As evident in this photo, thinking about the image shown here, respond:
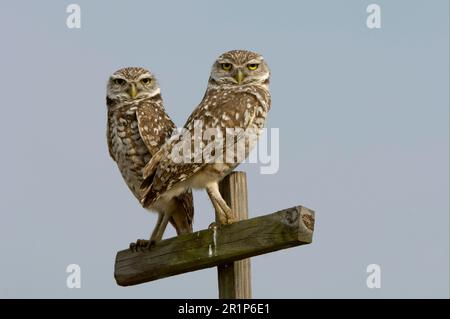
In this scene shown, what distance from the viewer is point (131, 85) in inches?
333

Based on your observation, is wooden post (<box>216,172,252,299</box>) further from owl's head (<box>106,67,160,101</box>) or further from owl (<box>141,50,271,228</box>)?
owl's head (<box>106,67,160,101</box>)

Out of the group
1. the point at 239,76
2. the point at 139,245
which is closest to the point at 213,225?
the point at 139,245

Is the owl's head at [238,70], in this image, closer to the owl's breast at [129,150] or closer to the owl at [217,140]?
the owl at [217,140]

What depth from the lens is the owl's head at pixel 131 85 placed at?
333 inches

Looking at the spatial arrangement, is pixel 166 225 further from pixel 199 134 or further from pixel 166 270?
pixel 166 270

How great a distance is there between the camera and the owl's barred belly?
7.75m

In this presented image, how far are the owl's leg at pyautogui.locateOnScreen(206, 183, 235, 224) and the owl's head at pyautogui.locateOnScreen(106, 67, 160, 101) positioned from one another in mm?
2010

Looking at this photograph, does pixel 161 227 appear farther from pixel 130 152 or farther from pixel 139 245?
pixel 139 245

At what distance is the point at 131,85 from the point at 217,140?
1.82m

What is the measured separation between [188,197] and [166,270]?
75.2 inches

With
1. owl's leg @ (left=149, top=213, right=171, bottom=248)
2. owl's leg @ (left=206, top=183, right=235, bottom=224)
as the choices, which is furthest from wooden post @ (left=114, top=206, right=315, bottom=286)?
owl's leg @ (left=149, top=213, right=171, bottom=248)

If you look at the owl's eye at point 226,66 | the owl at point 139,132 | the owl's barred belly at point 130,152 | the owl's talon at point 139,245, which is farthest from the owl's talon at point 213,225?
the owl's eye at point 226,66

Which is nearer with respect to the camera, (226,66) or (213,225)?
(213,225)

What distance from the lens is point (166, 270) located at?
5.99 meters
